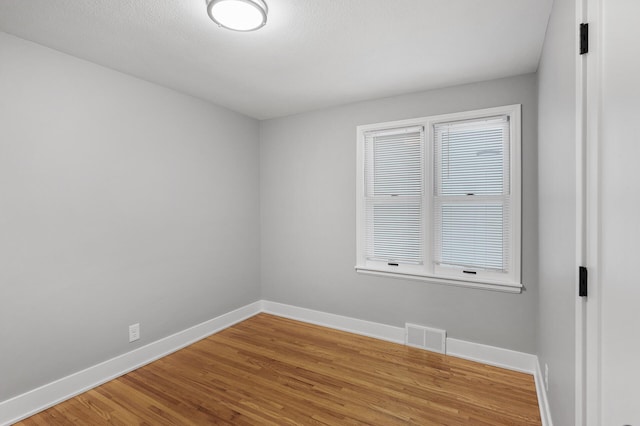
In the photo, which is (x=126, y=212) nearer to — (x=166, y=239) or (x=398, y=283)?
(x=166, y=239)

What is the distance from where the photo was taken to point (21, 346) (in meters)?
2.12

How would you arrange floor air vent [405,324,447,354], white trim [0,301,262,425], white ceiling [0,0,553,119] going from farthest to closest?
floor air vent [405,324,447,354]
white trim [0,301,262,425]
white ceiling [0,0,553,119]

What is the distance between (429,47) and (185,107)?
2.38 metres

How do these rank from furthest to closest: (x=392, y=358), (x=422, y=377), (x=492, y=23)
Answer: (x=392, y=358) < (x=422, y=377) < (x=492, y=23)

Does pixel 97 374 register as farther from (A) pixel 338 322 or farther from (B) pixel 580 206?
(B) pixel 580 206

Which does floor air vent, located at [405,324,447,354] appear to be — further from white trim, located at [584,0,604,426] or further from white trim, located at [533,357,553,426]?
white trim, located at [584,0,604,426]

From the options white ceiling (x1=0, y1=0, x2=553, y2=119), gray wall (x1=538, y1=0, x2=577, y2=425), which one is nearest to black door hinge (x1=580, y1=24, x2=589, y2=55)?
gray wall (x1=538, y1=0, x2=577, y2=425)

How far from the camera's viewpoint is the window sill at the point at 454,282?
2.71m

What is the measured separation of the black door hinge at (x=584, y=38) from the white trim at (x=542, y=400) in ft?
6.39

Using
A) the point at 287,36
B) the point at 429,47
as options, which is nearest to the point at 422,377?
the point at 429,47

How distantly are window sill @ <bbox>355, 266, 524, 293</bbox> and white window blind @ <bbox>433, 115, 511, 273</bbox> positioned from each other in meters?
0.13

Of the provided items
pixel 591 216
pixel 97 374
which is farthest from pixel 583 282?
pixel 97 374

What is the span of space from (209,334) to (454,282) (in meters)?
2.63

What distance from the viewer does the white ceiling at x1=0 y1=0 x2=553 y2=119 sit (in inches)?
72.4
